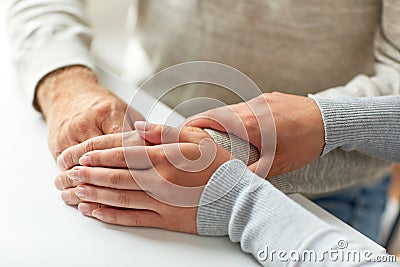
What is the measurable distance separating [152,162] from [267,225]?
0.50ft

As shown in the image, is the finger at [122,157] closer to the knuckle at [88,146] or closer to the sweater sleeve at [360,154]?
the knuckle at [88,146]

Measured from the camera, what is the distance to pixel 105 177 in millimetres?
773

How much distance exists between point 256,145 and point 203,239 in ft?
0.45

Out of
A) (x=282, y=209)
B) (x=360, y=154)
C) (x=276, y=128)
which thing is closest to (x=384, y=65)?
(x=360, y=154)

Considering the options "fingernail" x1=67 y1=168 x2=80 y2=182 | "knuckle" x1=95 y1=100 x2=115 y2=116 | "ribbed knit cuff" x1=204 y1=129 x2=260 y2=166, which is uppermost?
"knuckle" x1=95 y1=100 x2=115 y2=116

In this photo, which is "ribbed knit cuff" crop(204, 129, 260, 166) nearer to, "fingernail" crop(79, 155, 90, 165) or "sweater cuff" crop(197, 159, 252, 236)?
"sweater cuff" crop(197, 159, 252, 236)

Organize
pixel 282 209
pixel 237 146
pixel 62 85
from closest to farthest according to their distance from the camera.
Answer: pixel 282 209
pixel 237 146
pixel 62 85

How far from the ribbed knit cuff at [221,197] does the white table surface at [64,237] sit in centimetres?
2

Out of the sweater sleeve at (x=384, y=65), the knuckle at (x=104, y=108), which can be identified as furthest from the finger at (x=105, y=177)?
the sweater sleeve at (x=384, y=65)

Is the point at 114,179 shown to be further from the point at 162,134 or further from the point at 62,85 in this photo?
the point at 62,85

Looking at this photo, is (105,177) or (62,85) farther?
(62,85)

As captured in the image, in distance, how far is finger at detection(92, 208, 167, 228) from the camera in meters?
0.77

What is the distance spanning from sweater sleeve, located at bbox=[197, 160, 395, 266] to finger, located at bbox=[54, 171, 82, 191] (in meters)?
0.16

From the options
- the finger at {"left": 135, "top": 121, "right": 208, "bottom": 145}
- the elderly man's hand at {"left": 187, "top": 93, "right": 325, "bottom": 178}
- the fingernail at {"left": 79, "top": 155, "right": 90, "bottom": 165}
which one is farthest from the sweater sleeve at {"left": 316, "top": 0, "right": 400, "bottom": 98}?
the fingernail at {"left": 79, "top": 155, "right": 90, "bottom": 165}
